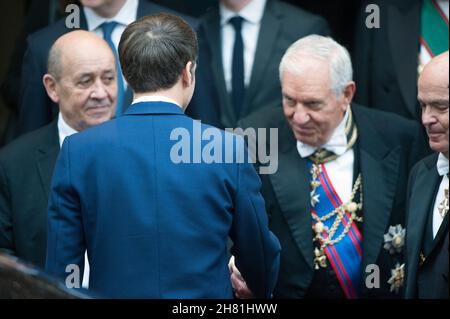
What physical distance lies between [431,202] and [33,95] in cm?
204

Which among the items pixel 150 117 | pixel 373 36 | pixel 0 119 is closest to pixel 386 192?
pixel 373 36

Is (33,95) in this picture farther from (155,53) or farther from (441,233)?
(441,233)

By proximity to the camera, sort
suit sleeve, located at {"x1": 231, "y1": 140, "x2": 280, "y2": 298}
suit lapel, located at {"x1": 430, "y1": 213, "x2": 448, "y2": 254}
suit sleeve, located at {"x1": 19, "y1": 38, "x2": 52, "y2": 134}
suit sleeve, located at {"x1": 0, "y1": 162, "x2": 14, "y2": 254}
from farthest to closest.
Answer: suit sleeve, located at {"x1": 19, "y1": 38, "x2": 52, "y2": 134} → suit sleeve, located at {"x1": 0, "y1": 162, "x2": 14, "y2": 254} → suit lapel, located at {"x1": 430, "y1": 213, "x2": 448, "y2": 254} → suit sleeve, located at {"x1": 231, "y1": 140, "x2": 280, "y2": 298}

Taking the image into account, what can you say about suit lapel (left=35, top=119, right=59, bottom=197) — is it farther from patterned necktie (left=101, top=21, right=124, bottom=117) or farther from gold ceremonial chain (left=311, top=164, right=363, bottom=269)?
gold ceremonial chain (left=311, top=164, right=363, bottom=269)

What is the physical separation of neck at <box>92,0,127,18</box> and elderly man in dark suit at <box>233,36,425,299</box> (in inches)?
37.2

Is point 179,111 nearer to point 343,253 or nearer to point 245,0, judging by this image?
point 343,253

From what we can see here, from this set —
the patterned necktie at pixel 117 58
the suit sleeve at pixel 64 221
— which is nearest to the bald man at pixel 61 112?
the patterned necktie at pixel 117 58

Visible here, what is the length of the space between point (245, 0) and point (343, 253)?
1598 millimetres

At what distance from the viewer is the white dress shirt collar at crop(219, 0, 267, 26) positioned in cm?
547

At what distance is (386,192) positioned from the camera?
181 inches

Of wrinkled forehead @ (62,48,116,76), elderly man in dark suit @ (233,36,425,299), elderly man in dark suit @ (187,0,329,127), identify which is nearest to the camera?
elderly man in dark suit @ (233,36,425,299)

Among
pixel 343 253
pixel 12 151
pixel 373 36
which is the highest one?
pixel 373 36

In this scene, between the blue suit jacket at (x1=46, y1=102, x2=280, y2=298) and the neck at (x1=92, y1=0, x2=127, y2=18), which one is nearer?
the blue suit jacket at (x1=46, y1=102, x2=280, y2=298)

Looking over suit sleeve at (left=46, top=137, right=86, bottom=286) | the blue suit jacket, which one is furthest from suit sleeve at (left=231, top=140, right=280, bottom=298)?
suit sleeve at (left=46, top=137, right=86, bottom=286)
